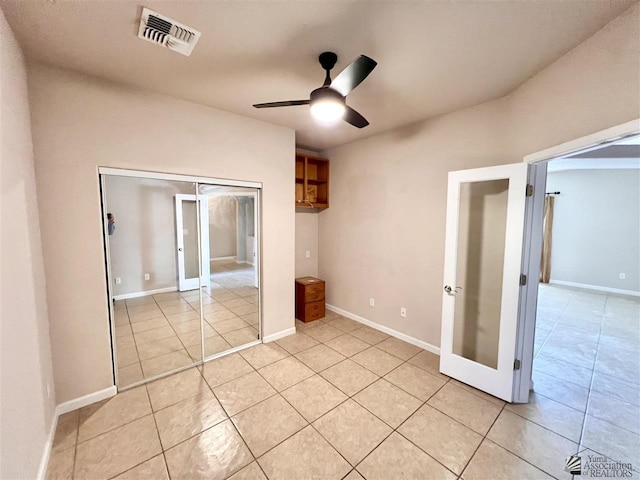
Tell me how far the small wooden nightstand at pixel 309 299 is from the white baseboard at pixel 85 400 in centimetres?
239

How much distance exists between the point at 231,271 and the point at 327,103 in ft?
8.09

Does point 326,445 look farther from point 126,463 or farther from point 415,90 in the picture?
point 415,90

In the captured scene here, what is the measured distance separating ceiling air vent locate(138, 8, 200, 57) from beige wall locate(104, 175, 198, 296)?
1280 mm

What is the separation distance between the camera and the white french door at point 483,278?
7.41 ft

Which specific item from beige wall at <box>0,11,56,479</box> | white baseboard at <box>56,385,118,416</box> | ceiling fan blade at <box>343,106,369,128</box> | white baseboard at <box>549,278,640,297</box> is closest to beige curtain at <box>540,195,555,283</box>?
white baseboard at <box>549,278,640,297</box>

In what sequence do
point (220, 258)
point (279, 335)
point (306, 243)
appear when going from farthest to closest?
point (306, 243) < point (279, 335) < point (220, 258)

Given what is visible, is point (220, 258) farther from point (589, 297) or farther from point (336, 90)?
point (589, 297)

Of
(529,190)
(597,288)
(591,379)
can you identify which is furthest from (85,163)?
(597,288)

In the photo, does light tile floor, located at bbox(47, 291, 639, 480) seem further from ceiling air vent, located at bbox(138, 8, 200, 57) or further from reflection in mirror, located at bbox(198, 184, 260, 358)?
ceiling air vent, located at bbox(138, 8, 200, 57)

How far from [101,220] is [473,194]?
3602mm

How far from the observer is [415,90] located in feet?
7.77

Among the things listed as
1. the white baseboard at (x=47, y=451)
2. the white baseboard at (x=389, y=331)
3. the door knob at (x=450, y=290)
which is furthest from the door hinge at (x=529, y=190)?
the white baseboard at (x=47, y=451)

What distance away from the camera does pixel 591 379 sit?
8.71 ft

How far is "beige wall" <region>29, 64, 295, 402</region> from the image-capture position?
2018 millimetres
